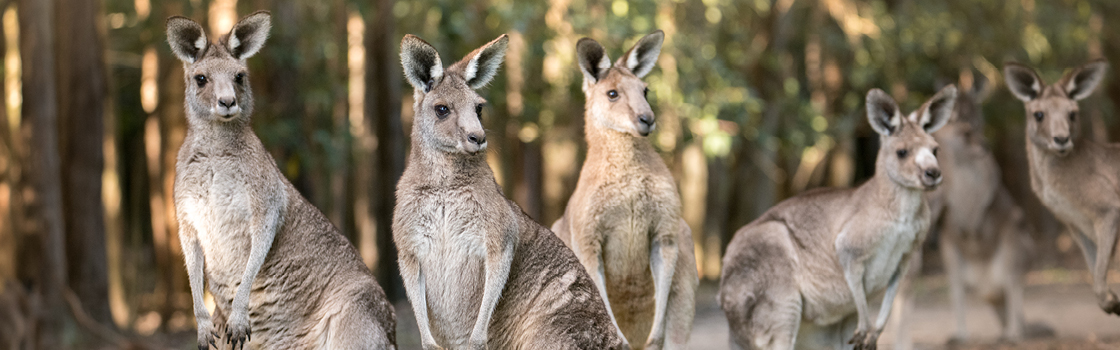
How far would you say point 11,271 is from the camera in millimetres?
8797

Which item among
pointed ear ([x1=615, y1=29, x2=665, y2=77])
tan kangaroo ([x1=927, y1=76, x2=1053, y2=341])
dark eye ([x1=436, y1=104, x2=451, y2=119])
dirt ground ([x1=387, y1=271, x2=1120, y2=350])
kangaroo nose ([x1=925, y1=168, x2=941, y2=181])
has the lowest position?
dirt ground ([x1=387, y1=271, x2=1120, y2=350])

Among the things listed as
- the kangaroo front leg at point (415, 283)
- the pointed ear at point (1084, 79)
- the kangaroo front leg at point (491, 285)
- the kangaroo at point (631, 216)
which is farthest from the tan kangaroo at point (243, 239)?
the pointed ear at point (1084, 79)

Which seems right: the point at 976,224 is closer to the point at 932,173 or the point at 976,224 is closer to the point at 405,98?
the point at 932,173

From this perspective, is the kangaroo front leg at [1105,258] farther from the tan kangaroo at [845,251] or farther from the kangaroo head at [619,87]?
the kangaroo head at [619,87]

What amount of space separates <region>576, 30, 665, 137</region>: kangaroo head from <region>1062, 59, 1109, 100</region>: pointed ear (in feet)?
7.53

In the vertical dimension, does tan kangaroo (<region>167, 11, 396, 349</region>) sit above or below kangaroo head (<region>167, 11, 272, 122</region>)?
below

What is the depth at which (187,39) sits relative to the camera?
3.69 m

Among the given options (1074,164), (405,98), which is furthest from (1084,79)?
(405,98)

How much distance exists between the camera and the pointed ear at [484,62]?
3797 mm

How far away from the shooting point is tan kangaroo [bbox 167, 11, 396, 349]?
3.64 m

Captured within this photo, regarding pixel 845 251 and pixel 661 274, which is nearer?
pixel 661 274

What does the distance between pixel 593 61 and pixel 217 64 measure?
5.53 feet

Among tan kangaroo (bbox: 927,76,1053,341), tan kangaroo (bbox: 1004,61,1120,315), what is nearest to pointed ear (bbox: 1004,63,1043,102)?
tan kangaroo (bbox: 1004,61,1120,315)

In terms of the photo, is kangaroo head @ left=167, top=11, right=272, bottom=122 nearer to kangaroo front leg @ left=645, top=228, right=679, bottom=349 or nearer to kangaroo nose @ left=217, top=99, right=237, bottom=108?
kangaroo nose @ left=217, top=99, right=237, bottom=108
